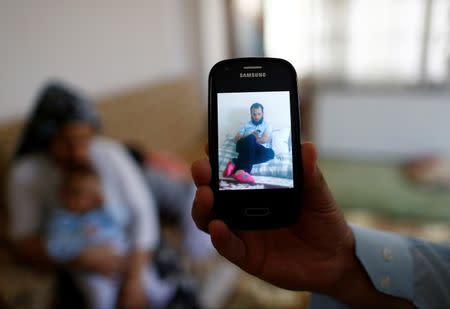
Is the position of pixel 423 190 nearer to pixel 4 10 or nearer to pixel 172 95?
pixel 172 95

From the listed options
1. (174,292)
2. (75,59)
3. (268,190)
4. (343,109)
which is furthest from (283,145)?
(343,109)

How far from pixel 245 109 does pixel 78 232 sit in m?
0.71

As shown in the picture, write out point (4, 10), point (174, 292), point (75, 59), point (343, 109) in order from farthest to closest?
1. point (343, 109)
2. point (75, 59)
3. point (4, 10)
4. point (174, 292)

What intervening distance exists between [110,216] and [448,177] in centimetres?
152

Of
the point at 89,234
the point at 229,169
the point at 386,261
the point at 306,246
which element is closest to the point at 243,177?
the point at 229,169

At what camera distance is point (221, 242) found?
49 centimetres

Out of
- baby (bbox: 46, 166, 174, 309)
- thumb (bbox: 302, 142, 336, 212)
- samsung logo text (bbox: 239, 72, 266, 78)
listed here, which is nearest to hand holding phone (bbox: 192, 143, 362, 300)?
thumb (bbox: 302, 142, 336, 212)

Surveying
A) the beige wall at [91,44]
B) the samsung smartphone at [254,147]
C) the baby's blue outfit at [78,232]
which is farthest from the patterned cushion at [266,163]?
the beige wall at [91,44]

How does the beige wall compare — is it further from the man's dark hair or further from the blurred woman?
the man's dark hair

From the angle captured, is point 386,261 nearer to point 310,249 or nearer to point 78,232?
point 310,249

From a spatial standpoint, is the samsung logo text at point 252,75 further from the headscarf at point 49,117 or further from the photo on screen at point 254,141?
the headscarf at point 49,117

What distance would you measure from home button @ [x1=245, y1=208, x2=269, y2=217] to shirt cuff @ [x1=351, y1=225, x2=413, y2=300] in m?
0.14

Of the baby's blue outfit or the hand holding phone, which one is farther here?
the baby's blue outfit

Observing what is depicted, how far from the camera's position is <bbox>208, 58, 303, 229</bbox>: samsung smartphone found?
54 centimetres
